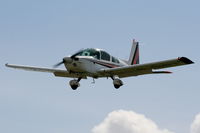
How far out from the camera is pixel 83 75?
33.6 meters

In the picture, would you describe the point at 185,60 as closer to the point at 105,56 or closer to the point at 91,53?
the point at 105,56

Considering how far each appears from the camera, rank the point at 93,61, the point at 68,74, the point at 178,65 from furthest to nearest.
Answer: the point at 68,74, the point at 93,61, the point at 178,65

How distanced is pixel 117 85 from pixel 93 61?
2309 millimetres

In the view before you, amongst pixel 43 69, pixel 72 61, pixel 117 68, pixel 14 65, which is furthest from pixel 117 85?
pixel 14 65

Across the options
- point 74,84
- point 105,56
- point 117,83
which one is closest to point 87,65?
point 105,56

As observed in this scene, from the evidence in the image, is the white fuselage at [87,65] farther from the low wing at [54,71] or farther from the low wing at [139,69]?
the low wing at [54,71]

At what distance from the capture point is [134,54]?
4203 centimetres

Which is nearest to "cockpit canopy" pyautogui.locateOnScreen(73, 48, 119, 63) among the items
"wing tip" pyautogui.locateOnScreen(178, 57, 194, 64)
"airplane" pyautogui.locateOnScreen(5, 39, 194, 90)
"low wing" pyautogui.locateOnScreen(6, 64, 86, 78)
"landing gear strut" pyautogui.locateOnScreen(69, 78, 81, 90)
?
"airplane" pyautogui.locateOnScreen(5, 39, 194, 90)

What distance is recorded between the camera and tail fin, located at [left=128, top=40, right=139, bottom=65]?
4131 cm

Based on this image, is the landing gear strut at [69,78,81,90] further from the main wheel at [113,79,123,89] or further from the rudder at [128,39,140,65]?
the rudder at [128,39,140,65]

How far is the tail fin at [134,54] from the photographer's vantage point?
136 ft

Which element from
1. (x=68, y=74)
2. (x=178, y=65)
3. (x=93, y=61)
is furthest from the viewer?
(x=68, y=74)

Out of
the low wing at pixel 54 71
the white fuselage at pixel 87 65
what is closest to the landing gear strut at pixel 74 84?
the low wing at pixel 54 71

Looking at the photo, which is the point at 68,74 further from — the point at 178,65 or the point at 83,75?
the point at 178,65
